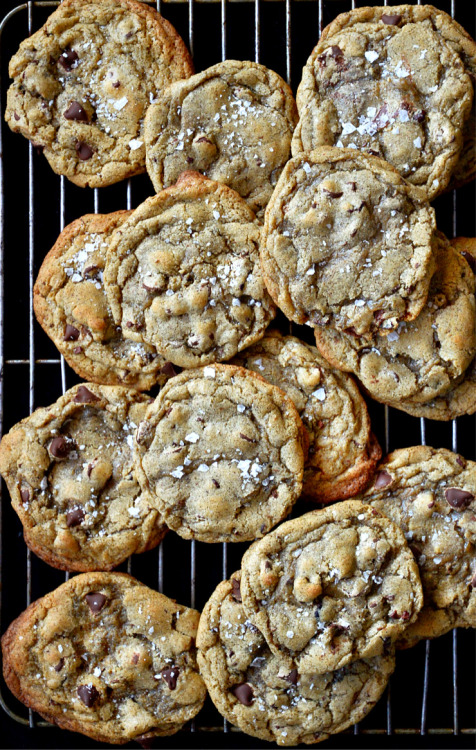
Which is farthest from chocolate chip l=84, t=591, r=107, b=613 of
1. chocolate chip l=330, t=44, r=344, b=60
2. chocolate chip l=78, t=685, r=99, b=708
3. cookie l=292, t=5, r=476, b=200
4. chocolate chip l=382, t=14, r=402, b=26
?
chocolate chip l=382, t=14, r=402, b=26

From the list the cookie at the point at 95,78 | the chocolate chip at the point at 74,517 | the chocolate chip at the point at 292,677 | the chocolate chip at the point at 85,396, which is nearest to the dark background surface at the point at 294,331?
the cookie at the point at 95,78

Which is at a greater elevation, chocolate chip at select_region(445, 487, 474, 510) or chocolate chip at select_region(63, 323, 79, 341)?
chocolate chip at select_region(63, 323, 79, 341)

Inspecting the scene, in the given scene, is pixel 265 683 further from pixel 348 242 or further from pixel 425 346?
pixel 348 242

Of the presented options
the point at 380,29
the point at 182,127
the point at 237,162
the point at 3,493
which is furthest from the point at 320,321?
the point at 3,493

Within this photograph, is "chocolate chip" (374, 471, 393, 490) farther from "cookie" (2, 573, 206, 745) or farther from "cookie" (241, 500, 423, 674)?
"cookie" (2, 573, 206, 745)

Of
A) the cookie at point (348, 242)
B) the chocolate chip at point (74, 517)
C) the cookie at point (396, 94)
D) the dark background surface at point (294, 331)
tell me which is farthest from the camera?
the dark background surface at point (294, 331)

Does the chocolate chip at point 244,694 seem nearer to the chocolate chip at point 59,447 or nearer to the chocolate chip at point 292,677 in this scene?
the chocolate chip at point 292,677
